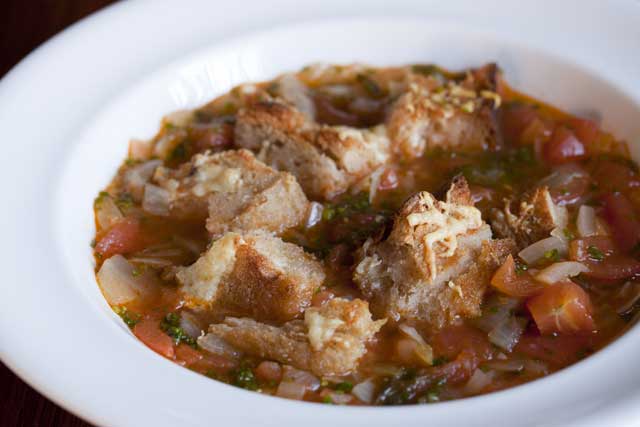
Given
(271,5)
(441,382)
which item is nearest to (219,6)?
(271,5)

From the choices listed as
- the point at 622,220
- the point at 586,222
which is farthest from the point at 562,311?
the point at 622,220

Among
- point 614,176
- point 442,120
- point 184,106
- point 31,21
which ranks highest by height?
point 442,120

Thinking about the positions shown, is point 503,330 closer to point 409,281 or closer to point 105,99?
point 409,281

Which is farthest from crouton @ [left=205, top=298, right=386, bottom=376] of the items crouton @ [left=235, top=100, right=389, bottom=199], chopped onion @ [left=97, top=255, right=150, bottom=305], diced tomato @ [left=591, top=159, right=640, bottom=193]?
diced tomato @ [left=591, top=159, right=640, bottom=193]

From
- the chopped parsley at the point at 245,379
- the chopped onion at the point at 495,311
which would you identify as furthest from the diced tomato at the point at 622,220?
the chopped parsley at the point at 245,379

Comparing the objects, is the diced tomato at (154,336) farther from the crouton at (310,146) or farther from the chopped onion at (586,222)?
the chopped onion at (586,222)

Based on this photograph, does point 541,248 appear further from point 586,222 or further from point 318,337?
point 318,337
